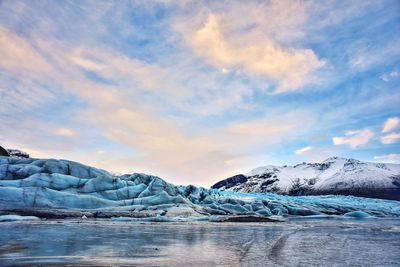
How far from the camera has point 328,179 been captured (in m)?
143

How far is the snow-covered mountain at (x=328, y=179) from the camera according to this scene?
414ft

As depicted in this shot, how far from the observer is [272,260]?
6035mm

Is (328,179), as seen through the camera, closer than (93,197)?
No

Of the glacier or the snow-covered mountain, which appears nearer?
the glacier

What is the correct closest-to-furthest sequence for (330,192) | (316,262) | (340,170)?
(316,262)
(330,192)
(340,170)

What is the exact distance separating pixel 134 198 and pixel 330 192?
119790 mm

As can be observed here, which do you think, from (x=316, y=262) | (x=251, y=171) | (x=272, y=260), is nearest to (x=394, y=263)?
(x=316, y=262)

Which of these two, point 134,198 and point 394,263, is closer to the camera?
point 394,263

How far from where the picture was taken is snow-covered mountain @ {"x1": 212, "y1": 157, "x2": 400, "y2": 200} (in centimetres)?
12631

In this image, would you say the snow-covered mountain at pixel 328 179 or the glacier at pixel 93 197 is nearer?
the glacier at pixel 93 197

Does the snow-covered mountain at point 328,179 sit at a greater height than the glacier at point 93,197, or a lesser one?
greater

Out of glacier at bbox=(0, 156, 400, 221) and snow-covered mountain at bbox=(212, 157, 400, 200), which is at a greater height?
snow-covered mountain at bbox=(212, 157, 400, 200)

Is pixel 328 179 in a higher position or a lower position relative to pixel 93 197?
higher

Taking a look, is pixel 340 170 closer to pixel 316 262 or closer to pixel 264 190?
pixel 264 190
